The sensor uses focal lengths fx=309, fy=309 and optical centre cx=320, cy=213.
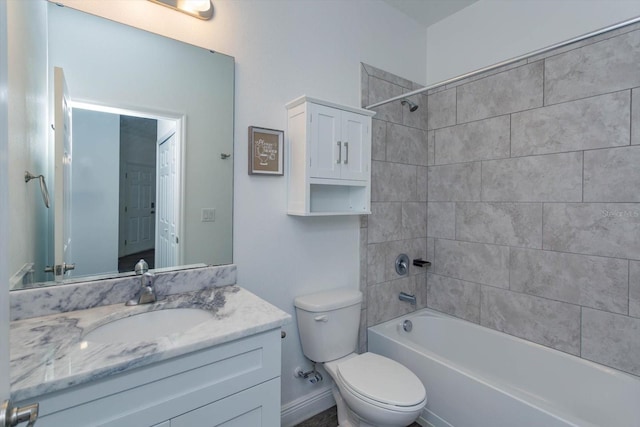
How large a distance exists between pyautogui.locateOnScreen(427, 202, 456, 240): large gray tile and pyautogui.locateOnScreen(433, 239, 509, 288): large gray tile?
7 centimetres

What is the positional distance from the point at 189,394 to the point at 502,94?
2498mm

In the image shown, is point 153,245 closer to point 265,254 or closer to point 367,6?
point 265,254

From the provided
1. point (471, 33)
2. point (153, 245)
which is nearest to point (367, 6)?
point (471, 33)

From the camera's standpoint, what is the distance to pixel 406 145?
8.14ft

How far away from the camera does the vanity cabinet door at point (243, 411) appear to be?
3.18ft

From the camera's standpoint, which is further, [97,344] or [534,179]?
[534,179]

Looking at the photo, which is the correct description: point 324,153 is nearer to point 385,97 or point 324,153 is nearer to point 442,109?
point 385,97

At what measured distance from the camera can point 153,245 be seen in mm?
1430

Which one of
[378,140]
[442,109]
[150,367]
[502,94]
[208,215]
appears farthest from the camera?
[442,109]

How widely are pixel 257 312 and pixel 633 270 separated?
196cm

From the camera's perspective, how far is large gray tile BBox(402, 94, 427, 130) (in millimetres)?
2473

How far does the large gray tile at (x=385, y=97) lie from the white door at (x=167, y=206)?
143 centimetres

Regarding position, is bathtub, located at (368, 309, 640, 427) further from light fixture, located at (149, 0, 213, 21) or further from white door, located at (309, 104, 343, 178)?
light fixture, located at (149, 0, 213, 21)

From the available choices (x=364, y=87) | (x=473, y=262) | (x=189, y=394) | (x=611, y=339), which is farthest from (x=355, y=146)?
(x=611, y=339)
